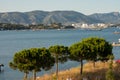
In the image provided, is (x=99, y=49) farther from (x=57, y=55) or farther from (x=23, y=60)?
(x=23, y=60)

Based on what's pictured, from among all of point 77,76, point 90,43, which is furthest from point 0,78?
point 77,76

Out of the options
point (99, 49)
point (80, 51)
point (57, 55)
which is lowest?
point (57, 55)

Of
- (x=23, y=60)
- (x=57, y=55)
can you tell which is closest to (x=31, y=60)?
(x=23, y=60)

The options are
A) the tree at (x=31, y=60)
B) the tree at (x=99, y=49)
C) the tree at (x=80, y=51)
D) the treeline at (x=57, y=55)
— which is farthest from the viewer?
the tree at (x=99, y=49)

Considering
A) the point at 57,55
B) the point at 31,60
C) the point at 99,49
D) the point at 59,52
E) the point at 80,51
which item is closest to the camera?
the point at 31,60

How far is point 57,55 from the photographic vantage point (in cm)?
2645

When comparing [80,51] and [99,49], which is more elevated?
[80,51]

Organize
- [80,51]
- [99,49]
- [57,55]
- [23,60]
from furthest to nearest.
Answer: [99,49] < [57,55] < [80,51] < [23,60]

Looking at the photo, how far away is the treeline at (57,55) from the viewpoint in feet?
73.0

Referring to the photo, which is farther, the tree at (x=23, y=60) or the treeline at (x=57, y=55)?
the treeline at (x=57, y=55)

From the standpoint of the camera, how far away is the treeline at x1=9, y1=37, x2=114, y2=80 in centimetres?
2227

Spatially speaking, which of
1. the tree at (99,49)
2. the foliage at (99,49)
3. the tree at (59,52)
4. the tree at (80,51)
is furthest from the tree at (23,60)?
the foliage at (99,49)

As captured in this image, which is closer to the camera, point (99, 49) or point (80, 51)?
point (80, 51)

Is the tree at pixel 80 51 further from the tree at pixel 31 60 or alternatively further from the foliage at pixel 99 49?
the tree at pixel 31 60
